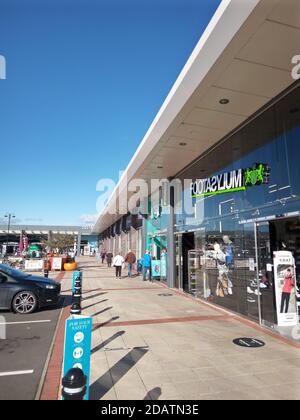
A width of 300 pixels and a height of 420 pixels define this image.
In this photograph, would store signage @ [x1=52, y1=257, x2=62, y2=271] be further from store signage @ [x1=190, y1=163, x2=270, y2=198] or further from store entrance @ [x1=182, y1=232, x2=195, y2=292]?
store signage @ [x1=190, y1=163, x2=270, y2=198]

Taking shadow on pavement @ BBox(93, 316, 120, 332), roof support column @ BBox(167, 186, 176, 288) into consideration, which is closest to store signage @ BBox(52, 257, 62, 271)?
roof support column @ BBox(167, 186, 176, 288)

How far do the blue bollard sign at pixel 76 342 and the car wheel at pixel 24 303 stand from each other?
613cm

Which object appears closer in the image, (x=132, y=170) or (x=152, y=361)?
(x=152, y=361)

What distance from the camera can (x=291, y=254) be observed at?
7.54m

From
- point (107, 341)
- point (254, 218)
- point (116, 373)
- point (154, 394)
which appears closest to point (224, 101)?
point (254, 218)

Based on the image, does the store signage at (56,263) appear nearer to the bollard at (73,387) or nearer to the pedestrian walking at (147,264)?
the pedestrian walking at (147,264)

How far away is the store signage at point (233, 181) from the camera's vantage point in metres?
8.31

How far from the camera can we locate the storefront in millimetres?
7289

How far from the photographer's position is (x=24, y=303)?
903 centimetres

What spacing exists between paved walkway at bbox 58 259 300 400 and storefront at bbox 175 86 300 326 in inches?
35.4

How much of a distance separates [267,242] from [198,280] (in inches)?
180

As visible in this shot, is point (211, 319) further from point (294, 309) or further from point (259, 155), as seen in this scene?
point (259, 155)

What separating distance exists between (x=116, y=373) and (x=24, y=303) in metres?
5.37
